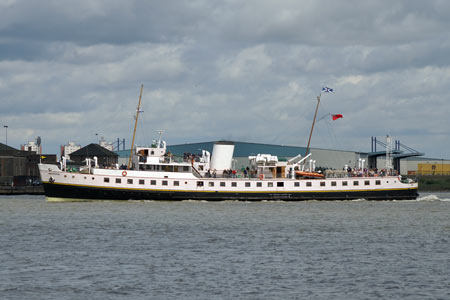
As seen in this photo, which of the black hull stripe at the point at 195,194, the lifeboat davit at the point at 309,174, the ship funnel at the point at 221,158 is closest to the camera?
the black hull stripe at the point at 195,194

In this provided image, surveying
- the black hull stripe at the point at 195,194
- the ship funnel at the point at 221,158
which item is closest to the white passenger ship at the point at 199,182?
the black hull stripe at the point at 195,194

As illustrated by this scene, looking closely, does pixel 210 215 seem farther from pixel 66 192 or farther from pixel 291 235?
pixel 66 192

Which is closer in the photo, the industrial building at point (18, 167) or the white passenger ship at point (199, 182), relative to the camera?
the white passenger ship at point (199, 182)

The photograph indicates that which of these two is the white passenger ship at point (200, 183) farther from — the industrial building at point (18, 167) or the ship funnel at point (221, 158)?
the industrial building at point (18, 167)

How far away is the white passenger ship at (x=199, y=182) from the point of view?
219 feet

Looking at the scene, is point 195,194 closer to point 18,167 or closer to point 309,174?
point 309,174

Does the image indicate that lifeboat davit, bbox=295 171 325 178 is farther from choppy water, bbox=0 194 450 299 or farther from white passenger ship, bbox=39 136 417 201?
choppy water, bbox=0 194 450 299

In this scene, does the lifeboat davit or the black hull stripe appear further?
the lifeboat davit

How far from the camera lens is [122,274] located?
27.1 m

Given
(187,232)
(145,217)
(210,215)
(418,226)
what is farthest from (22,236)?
(418,226)

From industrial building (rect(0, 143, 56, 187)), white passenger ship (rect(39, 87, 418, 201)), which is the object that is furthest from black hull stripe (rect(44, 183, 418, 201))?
industrial building (rect(0, 143, 56, 187))

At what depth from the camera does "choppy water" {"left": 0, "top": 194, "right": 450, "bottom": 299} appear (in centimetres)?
2425

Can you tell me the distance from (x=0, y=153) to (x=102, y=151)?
2059 cm

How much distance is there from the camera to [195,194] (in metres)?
68.0
